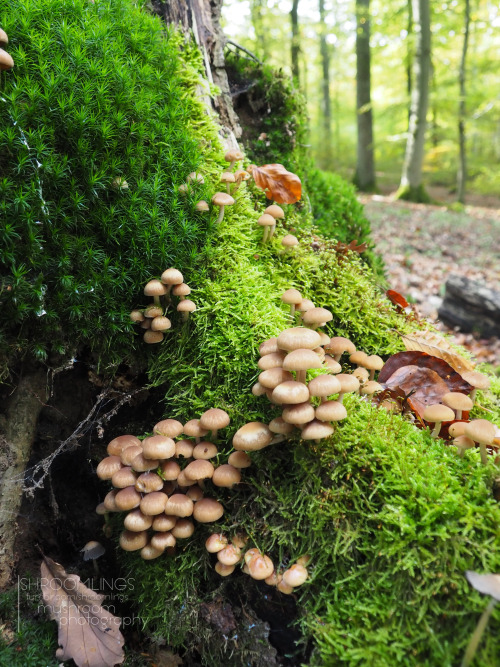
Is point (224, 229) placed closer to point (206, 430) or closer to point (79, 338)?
point (79, 338)

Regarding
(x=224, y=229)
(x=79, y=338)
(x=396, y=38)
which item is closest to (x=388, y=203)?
(x=396, y=38)

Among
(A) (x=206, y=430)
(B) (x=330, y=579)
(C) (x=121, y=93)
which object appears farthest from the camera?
(C) (x=121, y=93)

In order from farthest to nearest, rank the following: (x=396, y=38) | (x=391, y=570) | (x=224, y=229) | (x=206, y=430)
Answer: (x=396, y=38) < (x=224, y=229) < (x=206, y=430) < (x=391, y=570)

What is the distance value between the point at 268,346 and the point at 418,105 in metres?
17.2

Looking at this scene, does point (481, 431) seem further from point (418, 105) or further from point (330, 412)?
point (418, 105)

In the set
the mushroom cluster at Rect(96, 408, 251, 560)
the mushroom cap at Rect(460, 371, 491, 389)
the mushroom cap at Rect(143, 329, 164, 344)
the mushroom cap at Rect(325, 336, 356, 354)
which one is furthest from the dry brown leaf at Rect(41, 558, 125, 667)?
the mushroom cap at Rect(460, 371, 491, 389)

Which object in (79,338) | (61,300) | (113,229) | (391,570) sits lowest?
(391,570)

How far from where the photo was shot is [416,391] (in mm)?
2684

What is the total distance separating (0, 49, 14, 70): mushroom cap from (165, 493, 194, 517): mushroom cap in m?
2.51

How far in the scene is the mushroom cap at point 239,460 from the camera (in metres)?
2.31

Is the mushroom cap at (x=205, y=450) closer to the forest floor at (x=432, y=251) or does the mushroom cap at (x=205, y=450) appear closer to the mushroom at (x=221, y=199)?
the mushroom at (x=221, y=199)

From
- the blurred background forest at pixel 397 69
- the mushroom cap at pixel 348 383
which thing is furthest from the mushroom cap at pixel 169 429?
the blurred background forest at pixel 397 69

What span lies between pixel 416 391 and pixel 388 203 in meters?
15.9

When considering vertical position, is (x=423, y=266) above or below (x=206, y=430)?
below
